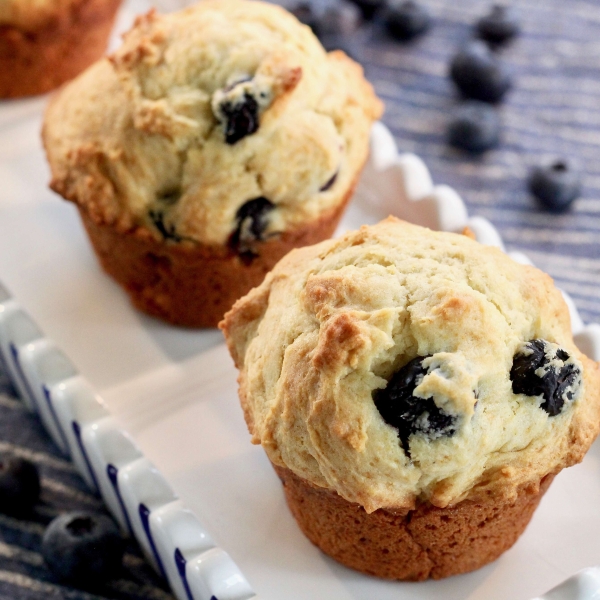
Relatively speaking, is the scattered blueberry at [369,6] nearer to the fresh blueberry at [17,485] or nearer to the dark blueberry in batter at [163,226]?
the dark blueberry in batter at [163,226]

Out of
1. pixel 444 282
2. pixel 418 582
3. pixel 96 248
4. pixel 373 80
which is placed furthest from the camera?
pixel 373 80

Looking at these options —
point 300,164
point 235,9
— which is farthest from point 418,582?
point 235,9

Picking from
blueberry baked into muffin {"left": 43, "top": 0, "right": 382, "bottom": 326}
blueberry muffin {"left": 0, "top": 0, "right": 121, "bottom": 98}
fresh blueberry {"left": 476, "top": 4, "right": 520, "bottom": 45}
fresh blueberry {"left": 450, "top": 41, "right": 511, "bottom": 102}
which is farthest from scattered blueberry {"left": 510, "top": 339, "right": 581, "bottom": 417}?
fresh blueberry {"left": 476, "top": 4, "right": 520, "bottom": 45}

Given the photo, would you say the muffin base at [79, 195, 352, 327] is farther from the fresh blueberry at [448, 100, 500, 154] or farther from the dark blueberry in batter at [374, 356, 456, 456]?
the fresh blueberry at [448, 100, 500, 154]

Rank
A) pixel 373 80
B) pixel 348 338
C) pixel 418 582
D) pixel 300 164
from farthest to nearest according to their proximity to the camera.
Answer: pixel 373 80
pixel 300 164
pixel 418 582
pixel 348 338

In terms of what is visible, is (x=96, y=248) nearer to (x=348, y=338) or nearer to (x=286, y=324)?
(x=286, y=324)

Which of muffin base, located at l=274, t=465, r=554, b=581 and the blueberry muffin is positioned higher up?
the blueberry muffin

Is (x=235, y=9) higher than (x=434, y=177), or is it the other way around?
(x=235, y=9)
